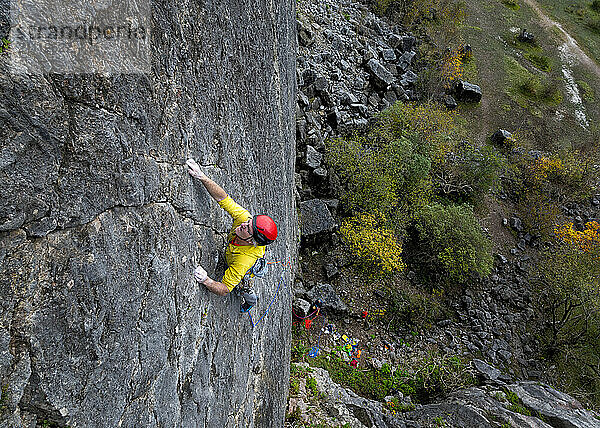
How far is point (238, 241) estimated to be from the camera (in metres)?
5.05

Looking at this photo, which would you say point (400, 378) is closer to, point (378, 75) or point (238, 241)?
point (238, 241)

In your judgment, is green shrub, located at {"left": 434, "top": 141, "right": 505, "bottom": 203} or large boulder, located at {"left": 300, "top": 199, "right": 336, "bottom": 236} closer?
large boulder, located at {"left": 300, "top": 199, "right": 336, "bottom": 236}

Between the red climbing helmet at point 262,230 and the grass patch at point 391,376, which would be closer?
the red climbing helmet at point 262,230

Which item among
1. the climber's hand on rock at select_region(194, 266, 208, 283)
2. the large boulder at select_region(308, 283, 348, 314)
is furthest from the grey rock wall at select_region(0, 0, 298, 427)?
the large boulder at select_region(308, 283, 348, 314)

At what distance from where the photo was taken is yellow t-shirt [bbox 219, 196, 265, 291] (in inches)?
191

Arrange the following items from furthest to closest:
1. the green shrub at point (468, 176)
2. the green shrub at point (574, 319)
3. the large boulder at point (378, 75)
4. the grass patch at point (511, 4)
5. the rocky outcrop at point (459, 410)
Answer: the grass patch at point (511, 4), the large boulder at point (378, 75), the green shrub at point (468, 176), the green shrub at point (574, 319), the rocky outcrop at point (459, 410)

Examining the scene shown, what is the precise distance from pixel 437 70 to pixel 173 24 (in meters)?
29.2

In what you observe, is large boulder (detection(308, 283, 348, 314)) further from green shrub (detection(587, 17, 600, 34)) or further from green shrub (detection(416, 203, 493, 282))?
green shrub (detection(587, 17, 600, 34))

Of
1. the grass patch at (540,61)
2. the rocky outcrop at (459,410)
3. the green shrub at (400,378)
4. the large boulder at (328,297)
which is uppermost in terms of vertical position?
the grass patch at (540,61)

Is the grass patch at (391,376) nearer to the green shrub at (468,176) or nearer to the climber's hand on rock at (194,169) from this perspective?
the climber's hand on rock at (194,169)

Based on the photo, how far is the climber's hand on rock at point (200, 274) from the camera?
429 centimetres

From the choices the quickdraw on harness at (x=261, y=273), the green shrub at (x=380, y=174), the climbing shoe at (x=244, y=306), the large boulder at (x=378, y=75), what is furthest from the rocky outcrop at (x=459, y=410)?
the large boulder at (x=378, y=75)

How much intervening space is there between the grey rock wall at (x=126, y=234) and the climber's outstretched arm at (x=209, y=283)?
11cm

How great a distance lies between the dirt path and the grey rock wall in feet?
153
